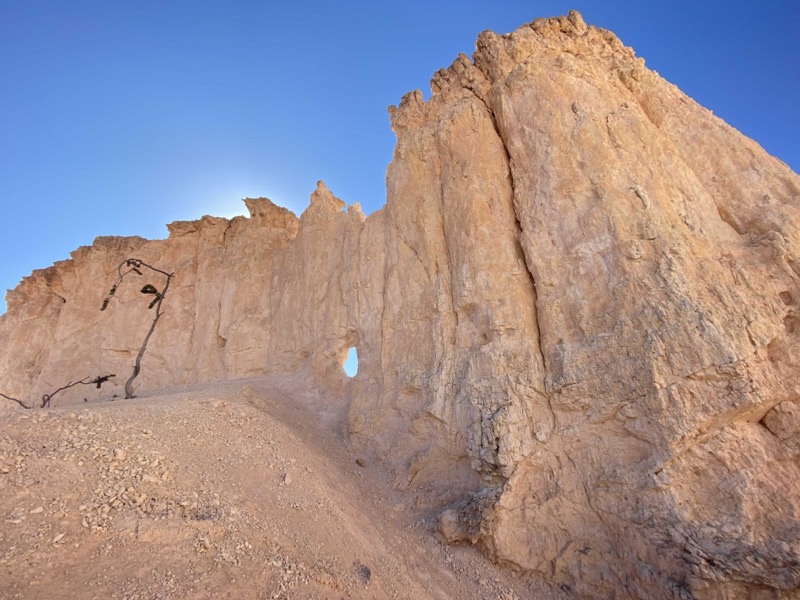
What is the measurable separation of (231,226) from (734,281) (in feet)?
71.2

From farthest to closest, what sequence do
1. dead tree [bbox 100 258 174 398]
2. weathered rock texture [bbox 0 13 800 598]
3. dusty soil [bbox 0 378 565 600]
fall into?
dead tree [bbox 100 258 174 398] < weathered rock texture [bbox 0 13 800 598] < dusty soil [bbox 0 378 565 600]

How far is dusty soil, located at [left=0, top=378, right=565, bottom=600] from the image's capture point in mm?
5148

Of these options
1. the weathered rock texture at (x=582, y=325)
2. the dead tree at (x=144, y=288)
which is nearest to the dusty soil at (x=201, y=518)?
the weathered rock texture at (x=582, y=325)

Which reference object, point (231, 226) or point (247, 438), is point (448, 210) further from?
point (231, 226)

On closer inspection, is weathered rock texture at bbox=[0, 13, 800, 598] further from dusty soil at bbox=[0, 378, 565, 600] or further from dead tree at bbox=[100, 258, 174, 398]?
dead tree at bbox=[100, 258, 174, 398]

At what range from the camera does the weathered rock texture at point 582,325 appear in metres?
6.79

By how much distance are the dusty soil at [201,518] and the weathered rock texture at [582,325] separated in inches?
42.1

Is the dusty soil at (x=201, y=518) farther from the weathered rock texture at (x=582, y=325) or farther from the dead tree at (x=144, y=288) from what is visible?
the dead tree at (x=144, y=288)

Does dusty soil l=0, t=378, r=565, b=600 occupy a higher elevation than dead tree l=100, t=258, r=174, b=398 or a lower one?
lower

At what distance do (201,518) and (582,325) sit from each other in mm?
7655

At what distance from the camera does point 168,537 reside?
5.82 metres

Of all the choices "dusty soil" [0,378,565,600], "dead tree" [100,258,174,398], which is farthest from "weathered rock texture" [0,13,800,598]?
"dead tree" [100,258,174,398]

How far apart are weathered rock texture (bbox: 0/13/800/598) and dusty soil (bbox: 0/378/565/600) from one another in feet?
3.51

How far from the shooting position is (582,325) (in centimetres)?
862
